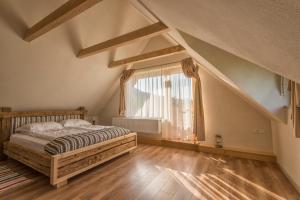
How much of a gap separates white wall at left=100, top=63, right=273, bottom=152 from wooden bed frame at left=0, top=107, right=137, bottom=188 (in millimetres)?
1917

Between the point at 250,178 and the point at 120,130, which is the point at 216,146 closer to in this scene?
the point at 250,178

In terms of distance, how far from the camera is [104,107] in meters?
5.40

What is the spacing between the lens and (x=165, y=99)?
13.4ft

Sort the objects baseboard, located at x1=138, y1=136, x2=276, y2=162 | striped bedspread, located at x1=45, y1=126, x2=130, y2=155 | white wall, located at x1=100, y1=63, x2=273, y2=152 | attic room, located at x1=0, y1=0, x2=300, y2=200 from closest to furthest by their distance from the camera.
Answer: attic room, located at x1=0, y1=0, x2=300, y2=200 → striped bedspread, located at x1=45, y1=126, x2=130, y2=155 → baseboard, located at x1=138, y1=136, x2=276, y2=162 → white wall, located at x1=100, y1=63, x2=273, y2=152

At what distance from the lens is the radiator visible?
4035 mm

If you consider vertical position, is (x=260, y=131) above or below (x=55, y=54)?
below

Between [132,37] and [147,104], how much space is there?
2.24m

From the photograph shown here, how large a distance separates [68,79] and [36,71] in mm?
679

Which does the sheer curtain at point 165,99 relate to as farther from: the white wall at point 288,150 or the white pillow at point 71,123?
the white wall at point 288,150

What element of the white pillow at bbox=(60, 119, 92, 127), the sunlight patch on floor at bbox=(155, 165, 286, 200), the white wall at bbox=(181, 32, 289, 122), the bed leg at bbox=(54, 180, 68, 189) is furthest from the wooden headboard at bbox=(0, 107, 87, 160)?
the white wall at bbox=(181, 32, 289, 122)

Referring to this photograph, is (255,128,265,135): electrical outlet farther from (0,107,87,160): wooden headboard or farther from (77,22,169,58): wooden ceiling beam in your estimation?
(0,107,87,160): wooden headboard

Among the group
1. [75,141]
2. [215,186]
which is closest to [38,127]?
[75,141]

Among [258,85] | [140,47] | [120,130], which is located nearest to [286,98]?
[258,85]

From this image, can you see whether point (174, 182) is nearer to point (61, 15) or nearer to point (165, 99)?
point (165, 99)
